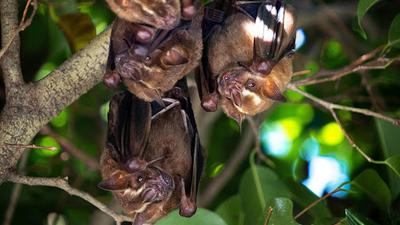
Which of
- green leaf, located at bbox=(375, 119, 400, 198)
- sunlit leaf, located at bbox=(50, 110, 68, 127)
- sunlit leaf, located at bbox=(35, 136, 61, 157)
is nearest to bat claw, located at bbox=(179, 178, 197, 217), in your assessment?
green leaf, located at bbox=(375, 119, 400, 198)

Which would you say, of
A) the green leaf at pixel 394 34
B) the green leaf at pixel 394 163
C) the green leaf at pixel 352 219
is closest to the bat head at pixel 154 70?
the green leaf at pixel 352 219

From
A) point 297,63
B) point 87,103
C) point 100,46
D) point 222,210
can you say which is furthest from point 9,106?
point 297,63

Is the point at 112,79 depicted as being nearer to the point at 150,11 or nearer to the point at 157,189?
the point at 150,11

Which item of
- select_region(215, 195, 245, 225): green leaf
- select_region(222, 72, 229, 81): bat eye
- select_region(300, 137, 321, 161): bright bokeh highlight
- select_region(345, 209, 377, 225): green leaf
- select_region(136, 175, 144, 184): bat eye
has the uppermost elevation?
select_region(222, 72, 229, 81): bat eye

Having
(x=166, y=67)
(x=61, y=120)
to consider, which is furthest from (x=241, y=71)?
(x=61, y=120)

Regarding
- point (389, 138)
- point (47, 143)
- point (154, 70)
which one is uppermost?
point (154, 70)

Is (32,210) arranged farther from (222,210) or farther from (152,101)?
(152,101)

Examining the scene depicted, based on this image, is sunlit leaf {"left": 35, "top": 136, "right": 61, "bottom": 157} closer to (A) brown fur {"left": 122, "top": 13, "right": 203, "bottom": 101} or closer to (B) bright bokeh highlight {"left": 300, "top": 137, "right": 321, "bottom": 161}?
(B) bright bokeh highlight {"left": 300, "top": 137, "right": 321, "bottom": 161}

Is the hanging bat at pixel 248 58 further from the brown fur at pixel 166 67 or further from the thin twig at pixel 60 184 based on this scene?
the thin twig at pixel 60 184
